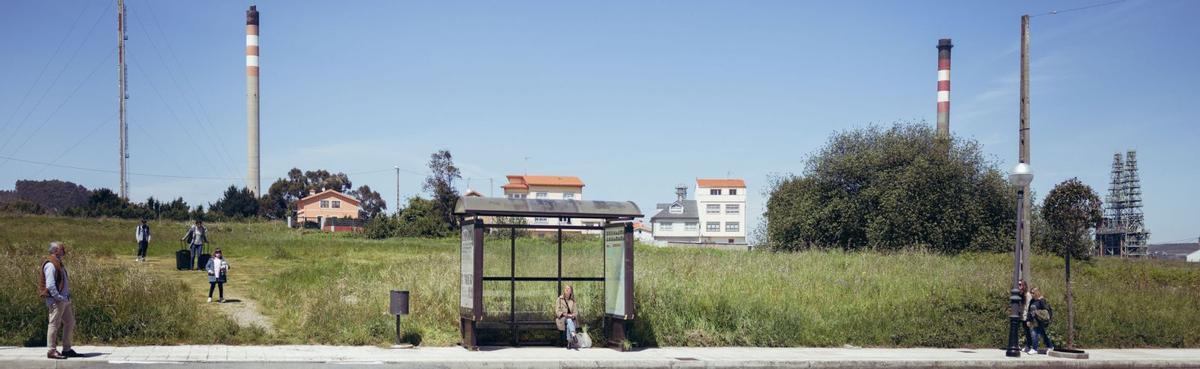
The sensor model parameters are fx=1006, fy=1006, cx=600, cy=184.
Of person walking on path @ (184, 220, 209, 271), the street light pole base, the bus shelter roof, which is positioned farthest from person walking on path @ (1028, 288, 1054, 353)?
person walking on path @ (184, 220, 209, 271)

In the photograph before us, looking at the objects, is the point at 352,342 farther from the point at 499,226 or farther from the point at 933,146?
the point at 933,146

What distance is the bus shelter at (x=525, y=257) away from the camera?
56.8ft

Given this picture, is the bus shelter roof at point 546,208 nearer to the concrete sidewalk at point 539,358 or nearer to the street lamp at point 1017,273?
the concrete sidewalk at point 539,358

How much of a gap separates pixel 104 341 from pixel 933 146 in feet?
145

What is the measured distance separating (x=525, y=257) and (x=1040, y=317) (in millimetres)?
10205

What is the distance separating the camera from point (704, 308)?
20.4 metres

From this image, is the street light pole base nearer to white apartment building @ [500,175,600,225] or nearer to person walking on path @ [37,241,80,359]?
person walking on path @ [37,241,80,359]

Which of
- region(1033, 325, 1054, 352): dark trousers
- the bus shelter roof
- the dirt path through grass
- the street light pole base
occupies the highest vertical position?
the bus shelter roof

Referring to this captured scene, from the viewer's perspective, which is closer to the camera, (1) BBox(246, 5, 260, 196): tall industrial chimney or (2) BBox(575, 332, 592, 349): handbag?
(2) BBox(575, 332, 592, 349): handbag

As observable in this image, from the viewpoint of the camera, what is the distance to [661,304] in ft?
65.8

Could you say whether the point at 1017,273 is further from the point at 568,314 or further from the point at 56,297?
the point at 56,297

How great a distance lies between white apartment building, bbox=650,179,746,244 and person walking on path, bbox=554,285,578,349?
96.1 m

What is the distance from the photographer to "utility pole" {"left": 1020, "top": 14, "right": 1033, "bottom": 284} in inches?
837

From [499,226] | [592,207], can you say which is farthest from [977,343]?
[499,226]
